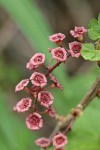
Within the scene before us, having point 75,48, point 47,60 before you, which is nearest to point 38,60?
point 75,48

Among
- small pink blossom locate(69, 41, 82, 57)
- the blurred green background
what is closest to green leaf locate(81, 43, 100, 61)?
small pink blossom locate(69, 41, 82, 57)

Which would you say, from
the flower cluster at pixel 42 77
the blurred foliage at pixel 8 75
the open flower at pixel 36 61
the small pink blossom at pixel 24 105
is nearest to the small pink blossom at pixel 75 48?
the flower cluster at pixel 42 77

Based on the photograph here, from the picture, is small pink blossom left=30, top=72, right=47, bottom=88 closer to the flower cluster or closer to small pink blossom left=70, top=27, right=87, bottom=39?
the flower cluster

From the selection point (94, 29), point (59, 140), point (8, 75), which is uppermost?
point (8, 75)

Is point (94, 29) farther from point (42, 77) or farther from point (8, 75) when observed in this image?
point (8, 75)

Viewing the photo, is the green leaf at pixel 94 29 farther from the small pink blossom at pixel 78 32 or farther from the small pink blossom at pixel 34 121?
the small pink blossom at pixel 34 121

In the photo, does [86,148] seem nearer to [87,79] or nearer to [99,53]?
[99,53]

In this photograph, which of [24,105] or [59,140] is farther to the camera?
[59,140]
